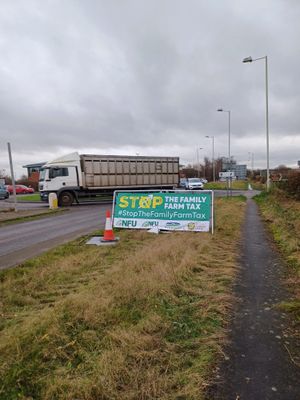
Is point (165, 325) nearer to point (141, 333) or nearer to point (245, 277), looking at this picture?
point (141, 333)

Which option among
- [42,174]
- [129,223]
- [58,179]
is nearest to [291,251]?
[129,223]

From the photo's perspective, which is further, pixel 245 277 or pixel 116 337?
pixel 245 277

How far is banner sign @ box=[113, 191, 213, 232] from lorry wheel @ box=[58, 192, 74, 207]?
1191 centimetres

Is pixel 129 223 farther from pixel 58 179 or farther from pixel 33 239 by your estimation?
pixel 58 179

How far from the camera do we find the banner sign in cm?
939

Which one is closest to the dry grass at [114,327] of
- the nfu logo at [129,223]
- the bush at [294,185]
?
the nfu logo at [129,223]

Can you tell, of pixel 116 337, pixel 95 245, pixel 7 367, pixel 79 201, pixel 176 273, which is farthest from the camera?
pixel 79 201

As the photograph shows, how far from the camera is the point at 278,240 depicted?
8234 mm

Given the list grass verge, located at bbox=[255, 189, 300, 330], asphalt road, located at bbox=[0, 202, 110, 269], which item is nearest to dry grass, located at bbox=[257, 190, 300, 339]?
grass verge, located at bbox=[255, 189, 300, 330]

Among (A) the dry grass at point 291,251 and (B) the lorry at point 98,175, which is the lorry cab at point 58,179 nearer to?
(B) the lorry at point 98,175

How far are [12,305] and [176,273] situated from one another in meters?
2.55

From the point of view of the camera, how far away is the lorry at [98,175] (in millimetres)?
21391

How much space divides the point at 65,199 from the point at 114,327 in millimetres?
19207

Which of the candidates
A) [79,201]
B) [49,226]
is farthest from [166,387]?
[79,201]
